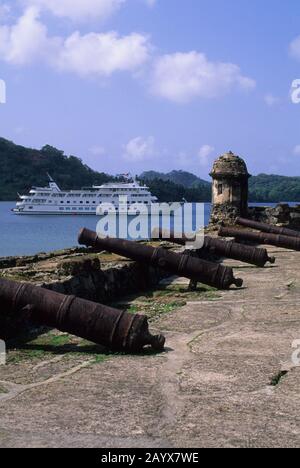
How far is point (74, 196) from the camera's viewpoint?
3674 inches

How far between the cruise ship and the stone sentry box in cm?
7063

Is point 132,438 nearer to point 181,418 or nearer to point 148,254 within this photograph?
point 181,418

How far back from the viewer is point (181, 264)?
7961 millimetres

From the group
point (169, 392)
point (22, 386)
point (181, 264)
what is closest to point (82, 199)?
point (181, 264)

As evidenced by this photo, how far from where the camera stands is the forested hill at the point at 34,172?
12019 centimetres

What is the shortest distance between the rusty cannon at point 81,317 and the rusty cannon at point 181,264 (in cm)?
320

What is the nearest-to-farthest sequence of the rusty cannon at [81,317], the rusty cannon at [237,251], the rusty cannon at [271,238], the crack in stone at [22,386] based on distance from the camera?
the crack in stone at [22,386], the rusty cannon at [81,317], the rusty cannon at [237,251], the rusty cannon at [271,238]

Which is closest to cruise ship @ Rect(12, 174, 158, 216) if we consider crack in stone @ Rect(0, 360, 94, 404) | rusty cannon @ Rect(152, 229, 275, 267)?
rusty cannon @ Rect(152, 229, 275, 267)

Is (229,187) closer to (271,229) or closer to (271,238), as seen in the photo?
(271,229)

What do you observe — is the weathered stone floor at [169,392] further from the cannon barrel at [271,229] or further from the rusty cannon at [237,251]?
the cannon barrel at [271,229]

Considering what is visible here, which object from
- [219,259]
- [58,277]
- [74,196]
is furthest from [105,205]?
[58,277]

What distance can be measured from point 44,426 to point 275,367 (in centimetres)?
172

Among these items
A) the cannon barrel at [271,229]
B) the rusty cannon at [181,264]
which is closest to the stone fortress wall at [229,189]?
the cannon barrel at [271,229]

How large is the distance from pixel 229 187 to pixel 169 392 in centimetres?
1393
